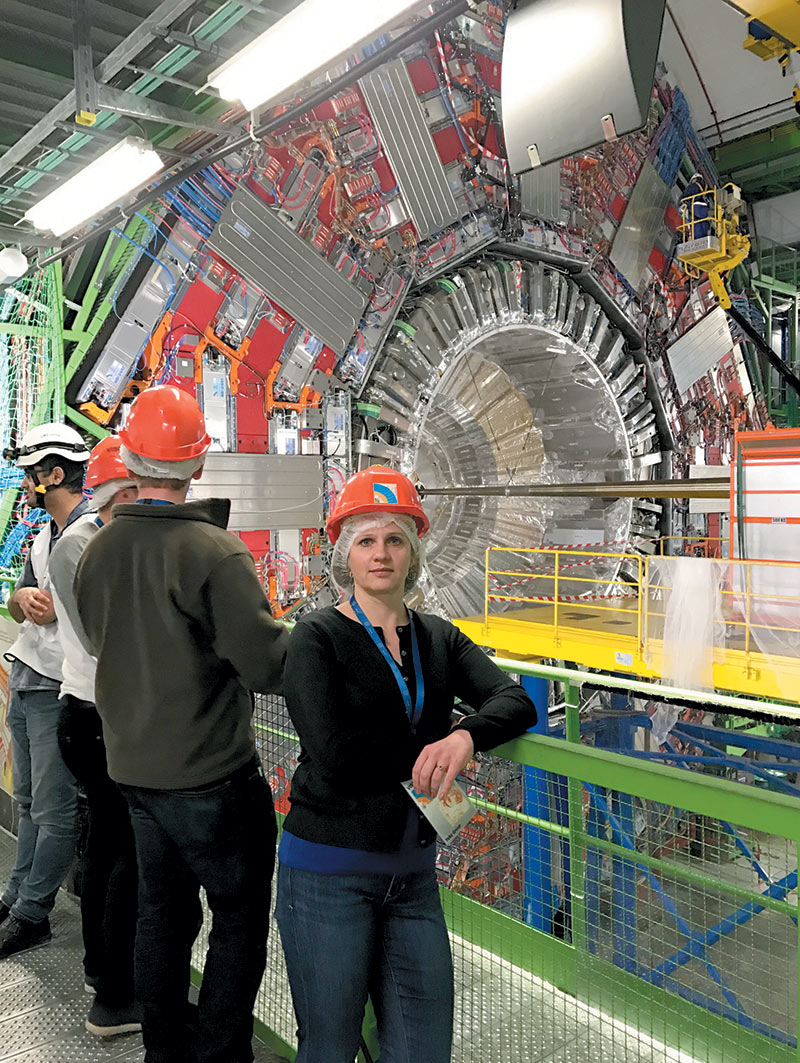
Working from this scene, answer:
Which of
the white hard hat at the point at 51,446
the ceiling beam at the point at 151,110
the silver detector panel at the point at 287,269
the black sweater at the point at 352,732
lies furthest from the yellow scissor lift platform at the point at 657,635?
the black sweater at the point at 352,732

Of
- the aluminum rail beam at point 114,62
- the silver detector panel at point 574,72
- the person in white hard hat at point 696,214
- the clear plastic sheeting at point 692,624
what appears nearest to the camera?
the silver detector panel at point 574,72

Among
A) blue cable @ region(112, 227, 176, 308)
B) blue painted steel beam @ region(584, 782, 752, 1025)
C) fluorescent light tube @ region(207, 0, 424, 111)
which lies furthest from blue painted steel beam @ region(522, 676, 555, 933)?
blue cable @ region(112, 227, 176, 308)

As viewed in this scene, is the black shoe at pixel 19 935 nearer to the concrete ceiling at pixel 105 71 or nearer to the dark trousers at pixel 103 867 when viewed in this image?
the dark trousers at pixel 103 867

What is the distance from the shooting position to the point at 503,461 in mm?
8609

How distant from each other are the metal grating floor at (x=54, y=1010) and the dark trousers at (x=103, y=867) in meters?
0.11

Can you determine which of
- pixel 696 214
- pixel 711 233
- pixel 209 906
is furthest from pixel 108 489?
pixel 696 214

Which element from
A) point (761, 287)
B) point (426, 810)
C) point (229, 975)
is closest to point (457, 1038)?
point (229, 975)

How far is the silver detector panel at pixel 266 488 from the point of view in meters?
5.34

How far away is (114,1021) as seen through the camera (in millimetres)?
2193

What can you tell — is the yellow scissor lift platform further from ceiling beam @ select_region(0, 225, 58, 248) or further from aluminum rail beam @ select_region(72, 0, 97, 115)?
ceiling beam @ select_region(0, 225, 58, 248)

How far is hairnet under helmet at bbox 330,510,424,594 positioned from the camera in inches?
64.8

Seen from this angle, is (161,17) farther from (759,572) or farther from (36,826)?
(759,572)

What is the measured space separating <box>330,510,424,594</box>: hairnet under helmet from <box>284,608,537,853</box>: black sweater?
0.18 metres

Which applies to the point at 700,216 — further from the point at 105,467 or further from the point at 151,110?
the point at 105,467
